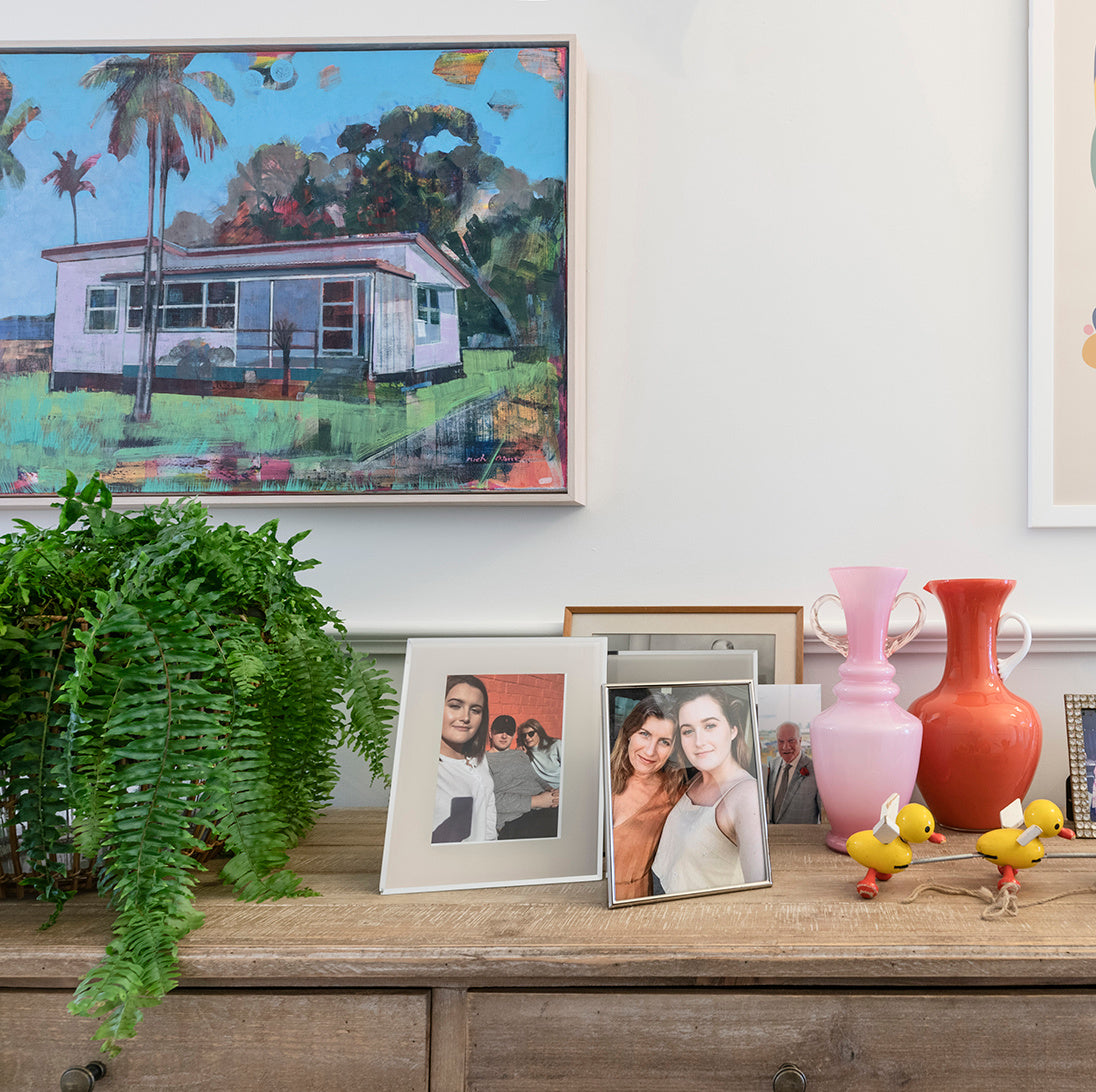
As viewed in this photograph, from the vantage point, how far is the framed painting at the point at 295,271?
1195 millimetres

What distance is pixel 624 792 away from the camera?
2.64 feet

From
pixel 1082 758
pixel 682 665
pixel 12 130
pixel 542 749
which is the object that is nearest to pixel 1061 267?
pixel 1082 758

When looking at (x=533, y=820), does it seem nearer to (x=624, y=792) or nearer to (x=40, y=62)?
(x=624, y=792)

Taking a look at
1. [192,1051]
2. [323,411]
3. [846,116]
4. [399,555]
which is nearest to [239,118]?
[323,411]

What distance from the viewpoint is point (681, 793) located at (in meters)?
0.82

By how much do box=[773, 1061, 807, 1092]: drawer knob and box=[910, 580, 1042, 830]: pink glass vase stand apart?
1.49ft

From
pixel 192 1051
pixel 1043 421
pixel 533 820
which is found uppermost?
pixel 1043 421

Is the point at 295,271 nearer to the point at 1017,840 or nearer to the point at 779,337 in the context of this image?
the point at 779,337

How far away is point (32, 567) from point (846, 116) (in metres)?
1.26

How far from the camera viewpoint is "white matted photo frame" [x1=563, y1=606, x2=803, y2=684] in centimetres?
112

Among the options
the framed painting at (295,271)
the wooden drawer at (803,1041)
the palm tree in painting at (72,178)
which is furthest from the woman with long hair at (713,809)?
the palm tree in painting at (72,178)

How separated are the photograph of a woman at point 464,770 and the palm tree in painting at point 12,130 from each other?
3.52 ft

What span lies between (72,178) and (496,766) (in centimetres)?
112

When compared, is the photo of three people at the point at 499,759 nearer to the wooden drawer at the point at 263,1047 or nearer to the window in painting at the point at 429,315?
the wooden drawer at the point at 263,1047
